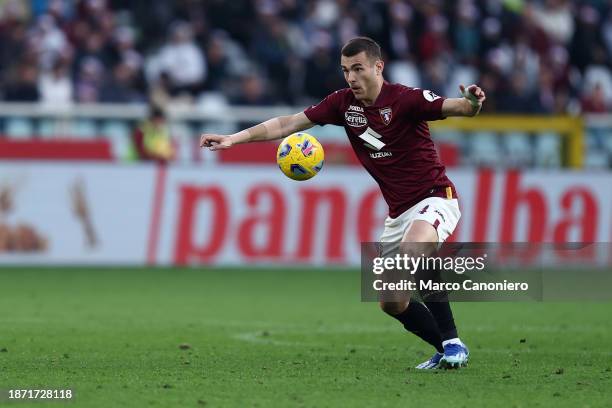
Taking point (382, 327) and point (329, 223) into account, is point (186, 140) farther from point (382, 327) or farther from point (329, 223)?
point (382, 327)

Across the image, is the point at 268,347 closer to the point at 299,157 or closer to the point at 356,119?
the point at 299,157

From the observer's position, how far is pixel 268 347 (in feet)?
33.7

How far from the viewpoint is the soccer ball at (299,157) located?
905cm

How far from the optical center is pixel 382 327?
12266 mm

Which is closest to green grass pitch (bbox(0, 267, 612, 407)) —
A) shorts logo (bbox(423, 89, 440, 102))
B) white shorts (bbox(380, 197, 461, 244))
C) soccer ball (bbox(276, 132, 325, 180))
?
white shorts (bbox(380, 197, 461, 244))

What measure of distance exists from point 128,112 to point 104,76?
1.20m

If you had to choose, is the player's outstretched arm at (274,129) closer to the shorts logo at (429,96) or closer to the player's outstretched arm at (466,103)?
the shorts logo at (429,96)

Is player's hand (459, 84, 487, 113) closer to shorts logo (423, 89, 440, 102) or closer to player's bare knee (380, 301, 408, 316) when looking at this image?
shorts logo (423, 89, 440, 102)

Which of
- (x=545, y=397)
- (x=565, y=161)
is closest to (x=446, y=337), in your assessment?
(x=545, y=397)

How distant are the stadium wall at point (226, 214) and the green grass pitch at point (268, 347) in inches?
58.0

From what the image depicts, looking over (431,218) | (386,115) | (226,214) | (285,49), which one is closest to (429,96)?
(386,115)

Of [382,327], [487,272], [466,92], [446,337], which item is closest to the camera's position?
[466,92]

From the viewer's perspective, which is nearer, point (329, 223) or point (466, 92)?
point (466, 92)

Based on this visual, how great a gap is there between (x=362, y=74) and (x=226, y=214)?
10.0 metres
